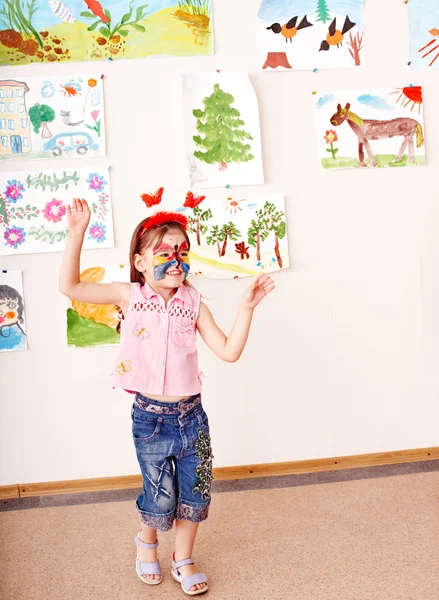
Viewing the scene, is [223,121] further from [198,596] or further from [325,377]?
[198,596]

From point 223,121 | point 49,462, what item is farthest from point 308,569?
point 223,121

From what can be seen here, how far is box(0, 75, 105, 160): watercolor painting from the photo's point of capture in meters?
2.18

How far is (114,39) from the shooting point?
2188 mm

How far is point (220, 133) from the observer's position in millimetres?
2244

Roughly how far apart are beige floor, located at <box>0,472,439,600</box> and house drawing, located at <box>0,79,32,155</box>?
46.1 inches

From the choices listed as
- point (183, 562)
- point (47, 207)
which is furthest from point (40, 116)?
point (183, 562)

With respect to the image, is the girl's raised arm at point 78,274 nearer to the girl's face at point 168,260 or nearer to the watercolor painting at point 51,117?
the girl's face at point 168,260

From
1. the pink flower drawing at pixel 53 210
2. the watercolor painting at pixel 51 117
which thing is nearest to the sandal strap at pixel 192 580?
the pink flower drawing at pixel 53 210

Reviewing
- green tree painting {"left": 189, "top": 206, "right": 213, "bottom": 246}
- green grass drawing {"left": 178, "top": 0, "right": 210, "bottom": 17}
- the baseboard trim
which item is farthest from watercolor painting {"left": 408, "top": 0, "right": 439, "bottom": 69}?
the baseboard trim

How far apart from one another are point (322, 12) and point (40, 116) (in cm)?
99

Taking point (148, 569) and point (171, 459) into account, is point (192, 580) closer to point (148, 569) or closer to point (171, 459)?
point (148, 569)

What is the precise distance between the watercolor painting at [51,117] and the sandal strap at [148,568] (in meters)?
1.26

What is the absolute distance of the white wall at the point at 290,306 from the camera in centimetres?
224

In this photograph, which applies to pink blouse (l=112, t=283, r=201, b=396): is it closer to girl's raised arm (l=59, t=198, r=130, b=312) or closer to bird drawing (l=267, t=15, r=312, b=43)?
girl's raised arm (l=59, t=198, r=130, b=312)
